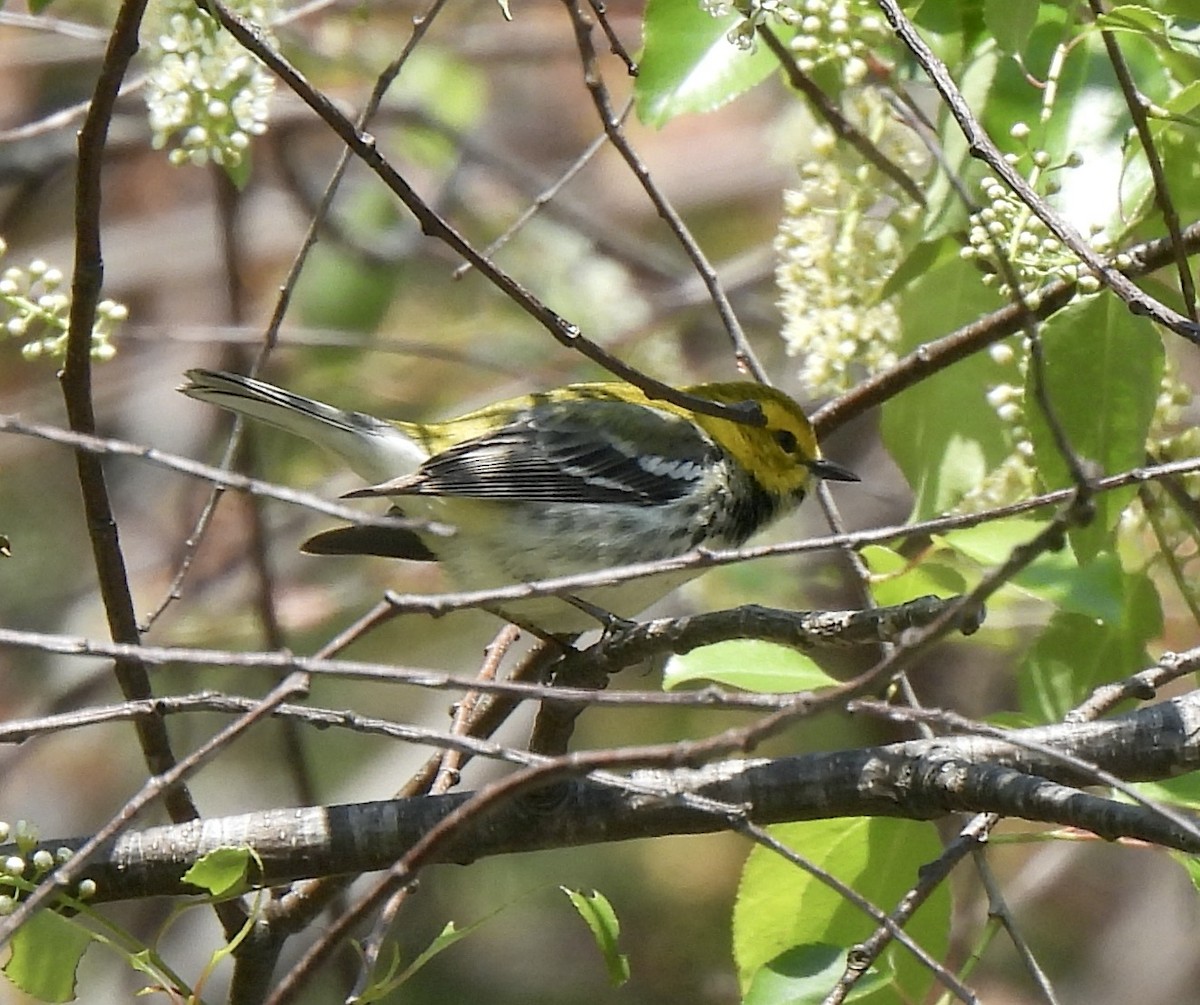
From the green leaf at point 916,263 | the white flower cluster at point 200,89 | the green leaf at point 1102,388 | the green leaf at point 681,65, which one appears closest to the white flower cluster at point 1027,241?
the green leaf at point 1102,388

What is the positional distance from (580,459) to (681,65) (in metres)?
1.10

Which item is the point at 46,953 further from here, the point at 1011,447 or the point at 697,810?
the point at 1011,447

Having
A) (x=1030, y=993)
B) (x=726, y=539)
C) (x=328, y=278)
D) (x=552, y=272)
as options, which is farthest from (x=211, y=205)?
(x=1030, y=993)

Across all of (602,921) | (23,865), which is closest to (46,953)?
(23,865)

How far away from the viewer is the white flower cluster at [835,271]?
272cm

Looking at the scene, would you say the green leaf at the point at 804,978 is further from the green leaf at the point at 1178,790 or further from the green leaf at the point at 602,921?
the green leaf at the point at 1178,790

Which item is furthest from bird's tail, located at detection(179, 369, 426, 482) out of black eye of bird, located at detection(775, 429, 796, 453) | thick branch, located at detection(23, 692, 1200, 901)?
thick branch, located at detection(23, 692, 1200, 901)

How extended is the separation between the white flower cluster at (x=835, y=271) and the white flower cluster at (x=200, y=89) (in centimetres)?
95

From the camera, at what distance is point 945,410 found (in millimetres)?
2574

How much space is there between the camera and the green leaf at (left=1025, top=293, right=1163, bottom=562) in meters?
2.09

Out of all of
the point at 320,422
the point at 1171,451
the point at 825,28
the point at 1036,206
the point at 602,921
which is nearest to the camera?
the point at 1036,206

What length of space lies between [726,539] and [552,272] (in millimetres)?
1937

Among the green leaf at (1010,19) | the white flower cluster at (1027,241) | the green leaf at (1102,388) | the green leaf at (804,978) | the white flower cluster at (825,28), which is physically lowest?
the green leaf at (804,978)

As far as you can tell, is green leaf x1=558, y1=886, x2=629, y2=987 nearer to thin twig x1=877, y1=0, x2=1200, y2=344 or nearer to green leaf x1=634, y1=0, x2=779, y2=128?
thin twig x1=877, y1=0, x2=1200, y2=344
